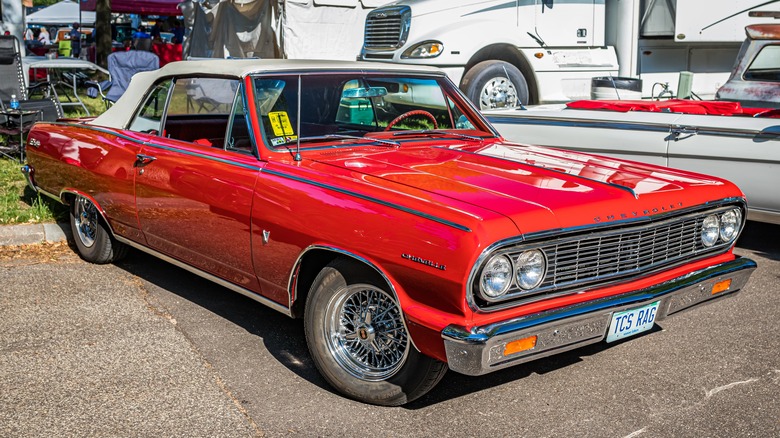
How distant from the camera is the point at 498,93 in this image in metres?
11.1

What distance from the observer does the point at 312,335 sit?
12.7 ft

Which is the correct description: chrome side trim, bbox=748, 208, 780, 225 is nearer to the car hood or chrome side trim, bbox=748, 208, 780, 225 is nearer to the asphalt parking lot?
the asphalt parking lot

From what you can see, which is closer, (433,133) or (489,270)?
(489,270)

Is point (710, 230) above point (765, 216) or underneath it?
above

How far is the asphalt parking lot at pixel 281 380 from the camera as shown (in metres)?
3.56

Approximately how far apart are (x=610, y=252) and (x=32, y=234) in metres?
4.51

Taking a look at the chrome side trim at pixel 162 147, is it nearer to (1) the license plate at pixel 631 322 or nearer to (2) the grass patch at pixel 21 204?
(2) the grass patch at pixel 21 204

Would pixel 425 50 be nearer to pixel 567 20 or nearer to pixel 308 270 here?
pixel 567 20

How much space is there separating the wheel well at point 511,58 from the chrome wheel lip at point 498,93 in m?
0.38

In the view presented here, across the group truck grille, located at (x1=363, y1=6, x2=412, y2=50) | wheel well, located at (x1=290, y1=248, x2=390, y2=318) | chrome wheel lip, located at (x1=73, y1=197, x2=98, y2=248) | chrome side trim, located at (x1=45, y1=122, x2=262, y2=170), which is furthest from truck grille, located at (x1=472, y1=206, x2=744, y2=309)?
truck grille, located at (x1=363, y1=6, x2=412, y2=50)

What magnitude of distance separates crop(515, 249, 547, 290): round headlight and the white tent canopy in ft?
99.3

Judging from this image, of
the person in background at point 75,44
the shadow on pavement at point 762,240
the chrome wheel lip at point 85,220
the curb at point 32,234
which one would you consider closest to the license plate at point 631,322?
the shadow on pavement at point 762,240

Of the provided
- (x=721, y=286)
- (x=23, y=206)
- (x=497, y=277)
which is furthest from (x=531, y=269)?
(x=23, y=206)

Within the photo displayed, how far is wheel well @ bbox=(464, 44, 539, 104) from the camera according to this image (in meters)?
11.2
